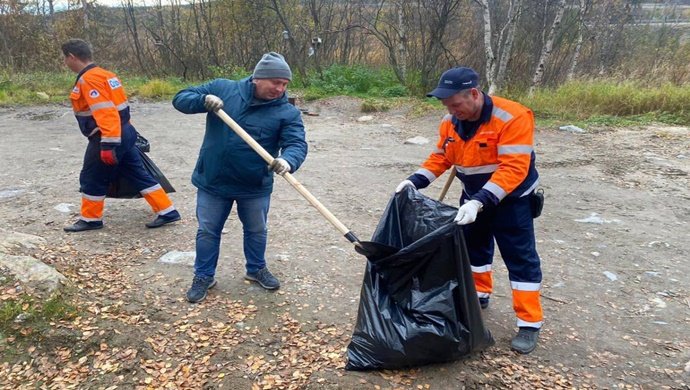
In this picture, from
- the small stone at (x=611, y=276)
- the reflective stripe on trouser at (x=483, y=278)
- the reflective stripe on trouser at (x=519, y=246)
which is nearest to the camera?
the reflective stripe on trouser at (x=519, y=246)

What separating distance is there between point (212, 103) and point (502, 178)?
1661 mm

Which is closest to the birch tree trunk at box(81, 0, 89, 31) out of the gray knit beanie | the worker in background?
the worker in background

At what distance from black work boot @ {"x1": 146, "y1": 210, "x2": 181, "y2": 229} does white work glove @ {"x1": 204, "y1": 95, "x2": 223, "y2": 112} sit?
2026 mm

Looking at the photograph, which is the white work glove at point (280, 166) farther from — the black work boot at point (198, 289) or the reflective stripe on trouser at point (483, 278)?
the reflective stripe on trouser at point (483, 278)

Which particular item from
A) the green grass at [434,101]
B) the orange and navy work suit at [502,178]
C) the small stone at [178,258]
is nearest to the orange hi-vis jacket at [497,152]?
the orange and navy work suit at [502,178]

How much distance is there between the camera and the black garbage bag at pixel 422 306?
7.97ft

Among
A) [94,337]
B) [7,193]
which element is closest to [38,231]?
[7,193]

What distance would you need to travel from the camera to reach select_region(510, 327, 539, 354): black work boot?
2.84 meters

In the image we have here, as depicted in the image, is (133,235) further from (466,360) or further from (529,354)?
(529,354)

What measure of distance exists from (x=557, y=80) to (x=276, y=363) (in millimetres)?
12259

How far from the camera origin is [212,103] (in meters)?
2.84

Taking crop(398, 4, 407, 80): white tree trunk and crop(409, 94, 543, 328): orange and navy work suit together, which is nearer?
crop(409, 94, 543, 328): orange and navy work suit

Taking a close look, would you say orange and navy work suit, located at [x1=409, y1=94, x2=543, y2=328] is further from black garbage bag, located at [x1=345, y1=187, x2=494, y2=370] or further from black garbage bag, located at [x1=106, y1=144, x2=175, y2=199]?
black garbage bag, located at [x1=106, y1=144, x2=175, y2=199]

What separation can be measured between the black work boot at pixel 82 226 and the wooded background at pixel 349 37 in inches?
341
